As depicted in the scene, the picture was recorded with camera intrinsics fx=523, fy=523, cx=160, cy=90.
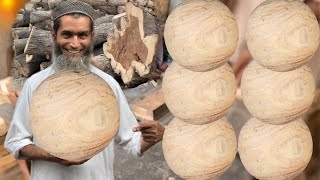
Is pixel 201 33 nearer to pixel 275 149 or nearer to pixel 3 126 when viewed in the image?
pixel 275 149

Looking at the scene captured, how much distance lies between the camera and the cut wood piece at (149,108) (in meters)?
3.15

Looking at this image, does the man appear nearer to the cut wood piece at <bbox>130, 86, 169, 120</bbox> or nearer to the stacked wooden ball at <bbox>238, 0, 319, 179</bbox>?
the stacked wooden ball at <bbox>238, 0, 319, 179</bbox>

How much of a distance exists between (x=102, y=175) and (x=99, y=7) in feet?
7.45

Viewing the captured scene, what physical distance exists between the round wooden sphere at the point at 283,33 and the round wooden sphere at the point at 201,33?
0.04 m

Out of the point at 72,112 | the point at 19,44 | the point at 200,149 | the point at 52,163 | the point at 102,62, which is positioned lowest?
the point at 102,62

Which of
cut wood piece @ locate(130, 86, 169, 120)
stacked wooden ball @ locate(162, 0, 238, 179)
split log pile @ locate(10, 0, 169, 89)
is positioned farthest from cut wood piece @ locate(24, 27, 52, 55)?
stacked wooden ball @ locate(162, 0, 238, 179)

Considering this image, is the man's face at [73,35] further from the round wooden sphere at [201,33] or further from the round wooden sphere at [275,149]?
the round wooden sphere at [275,149]

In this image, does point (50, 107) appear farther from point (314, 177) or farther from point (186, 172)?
point (314, 177)

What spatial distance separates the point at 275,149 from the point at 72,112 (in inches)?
15.0

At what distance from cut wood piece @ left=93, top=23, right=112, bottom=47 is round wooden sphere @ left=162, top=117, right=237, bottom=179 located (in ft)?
8.61

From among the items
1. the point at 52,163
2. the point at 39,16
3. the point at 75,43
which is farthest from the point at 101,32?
the point at 75,43

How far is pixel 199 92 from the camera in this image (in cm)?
85

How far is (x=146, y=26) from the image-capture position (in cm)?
327

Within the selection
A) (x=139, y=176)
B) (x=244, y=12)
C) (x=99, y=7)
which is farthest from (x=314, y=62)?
(x=99, y=7)
